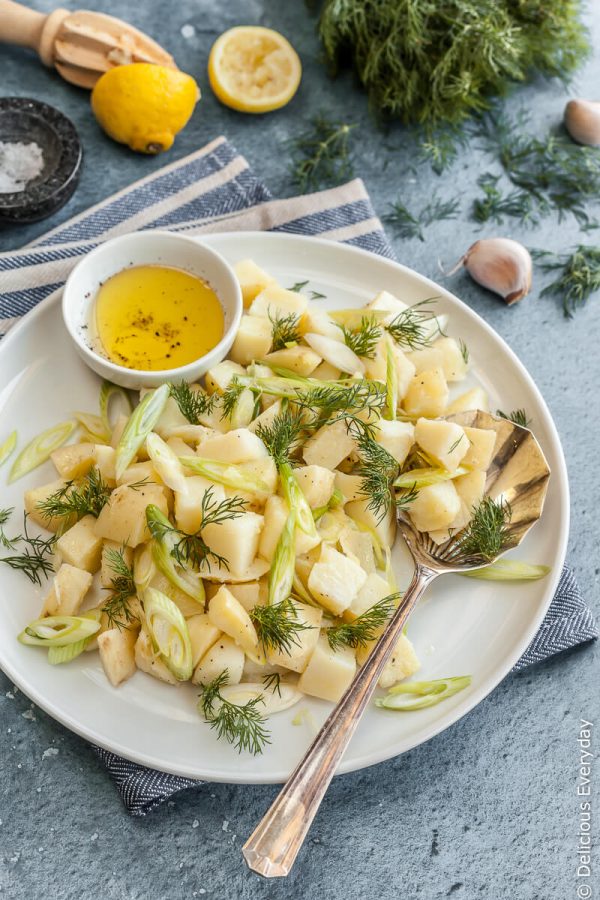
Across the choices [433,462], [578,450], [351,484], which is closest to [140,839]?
[351,484]

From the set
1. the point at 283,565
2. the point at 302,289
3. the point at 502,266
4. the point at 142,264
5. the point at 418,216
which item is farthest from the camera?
the point at 418,216

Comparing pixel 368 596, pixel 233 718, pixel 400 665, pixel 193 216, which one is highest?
pixel 193 216

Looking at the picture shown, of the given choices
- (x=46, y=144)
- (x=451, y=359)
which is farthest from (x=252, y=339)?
(x=46, y=144)

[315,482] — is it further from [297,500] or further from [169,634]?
[169,634]

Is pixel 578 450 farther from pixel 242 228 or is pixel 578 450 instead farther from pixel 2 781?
pixel 2 781

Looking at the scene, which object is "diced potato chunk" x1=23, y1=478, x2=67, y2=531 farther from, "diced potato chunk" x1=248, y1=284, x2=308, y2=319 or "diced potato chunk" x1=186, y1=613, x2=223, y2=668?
"diced potato chunk" x1=248, y1=284, x2=308, y2=319

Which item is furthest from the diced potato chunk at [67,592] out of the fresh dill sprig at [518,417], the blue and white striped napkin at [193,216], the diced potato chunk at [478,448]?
the fresh dill sprig at [518,417]
